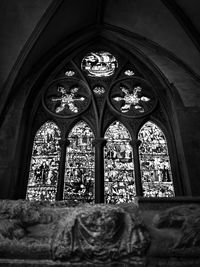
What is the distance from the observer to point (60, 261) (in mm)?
3055

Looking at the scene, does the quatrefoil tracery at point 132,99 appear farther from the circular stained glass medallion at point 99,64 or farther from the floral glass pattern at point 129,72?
the circular stained glass medallion at point 99,64

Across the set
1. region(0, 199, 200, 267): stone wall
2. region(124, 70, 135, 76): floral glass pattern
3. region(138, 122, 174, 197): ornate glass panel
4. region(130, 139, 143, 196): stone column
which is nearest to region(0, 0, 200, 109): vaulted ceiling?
region(124, 70, 135, 76): floral glass pattern

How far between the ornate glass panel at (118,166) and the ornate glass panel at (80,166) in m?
0.34

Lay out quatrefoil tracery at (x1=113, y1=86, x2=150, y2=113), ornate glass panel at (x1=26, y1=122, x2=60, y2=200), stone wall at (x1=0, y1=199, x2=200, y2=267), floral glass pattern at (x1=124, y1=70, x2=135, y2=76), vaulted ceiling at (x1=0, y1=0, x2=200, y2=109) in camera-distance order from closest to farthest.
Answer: stone wall at (x1=0, y1=199, x2=200, y2=267) < ornate glass panel at (x1=26, y1=122, x2=60, y2=200) < vaulted ceiling at (x1=0, y1=0, x2=200, y2=109) < quatrefoil tracery at (x1=113, y1=86, x2=150, y2=113) < floral glass pattern at (x1=124, y1=70, x2=135, y2=76)

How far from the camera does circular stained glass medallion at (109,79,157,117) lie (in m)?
7.52

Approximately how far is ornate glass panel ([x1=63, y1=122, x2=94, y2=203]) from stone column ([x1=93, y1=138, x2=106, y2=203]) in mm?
156

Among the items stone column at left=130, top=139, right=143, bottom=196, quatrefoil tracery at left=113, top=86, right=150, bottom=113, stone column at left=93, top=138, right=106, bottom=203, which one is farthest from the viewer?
quatrefoil tracery at left=113, top=86, right=150, bottom=113

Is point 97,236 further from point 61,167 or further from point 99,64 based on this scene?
point 99,64

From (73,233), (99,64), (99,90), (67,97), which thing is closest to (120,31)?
(99,64)

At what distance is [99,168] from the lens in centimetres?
636

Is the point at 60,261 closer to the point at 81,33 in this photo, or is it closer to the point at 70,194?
the point at 70,194

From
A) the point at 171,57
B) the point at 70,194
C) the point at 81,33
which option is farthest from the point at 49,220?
the point at 81,33

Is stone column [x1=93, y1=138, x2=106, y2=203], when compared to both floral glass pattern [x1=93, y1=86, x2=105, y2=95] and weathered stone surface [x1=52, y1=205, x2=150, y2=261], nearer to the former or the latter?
floral glass pattern [x1=93, y1=86, x2=105, y2=95]

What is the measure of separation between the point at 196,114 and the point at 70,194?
10.5ft
